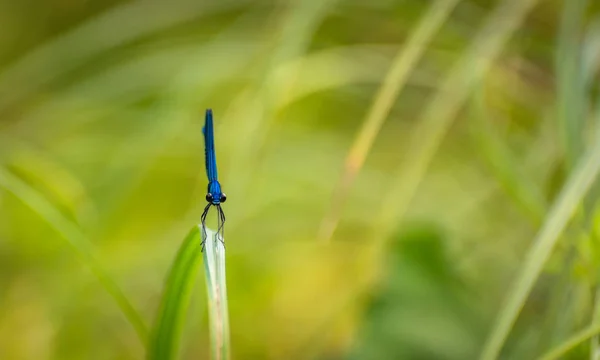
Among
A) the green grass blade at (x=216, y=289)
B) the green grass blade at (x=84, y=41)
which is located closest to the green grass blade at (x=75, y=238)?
the green grass blade at (x=216, y=289)

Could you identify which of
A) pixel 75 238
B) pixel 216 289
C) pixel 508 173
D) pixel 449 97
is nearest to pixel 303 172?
pixel 449 97

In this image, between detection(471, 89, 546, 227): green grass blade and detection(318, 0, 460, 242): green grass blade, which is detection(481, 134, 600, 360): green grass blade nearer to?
detection(471, 89, 546, 227): green grass blade

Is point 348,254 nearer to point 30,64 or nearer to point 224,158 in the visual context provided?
point 224,158

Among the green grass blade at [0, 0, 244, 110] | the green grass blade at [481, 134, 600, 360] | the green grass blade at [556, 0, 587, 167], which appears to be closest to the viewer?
the green grass blade at [481, 134, 600, 360]

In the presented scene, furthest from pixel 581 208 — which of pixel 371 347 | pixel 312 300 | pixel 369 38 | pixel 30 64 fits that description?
pixel 30 64

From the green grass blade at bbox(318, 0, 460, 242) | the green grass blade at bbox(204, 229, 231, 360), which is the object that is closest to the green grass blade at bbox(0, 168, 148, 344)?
the green grass blade at bbox(204, 229, 231, 360)

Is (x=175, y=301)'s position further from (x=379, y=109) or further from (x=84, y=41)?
(x=84, y=41)
